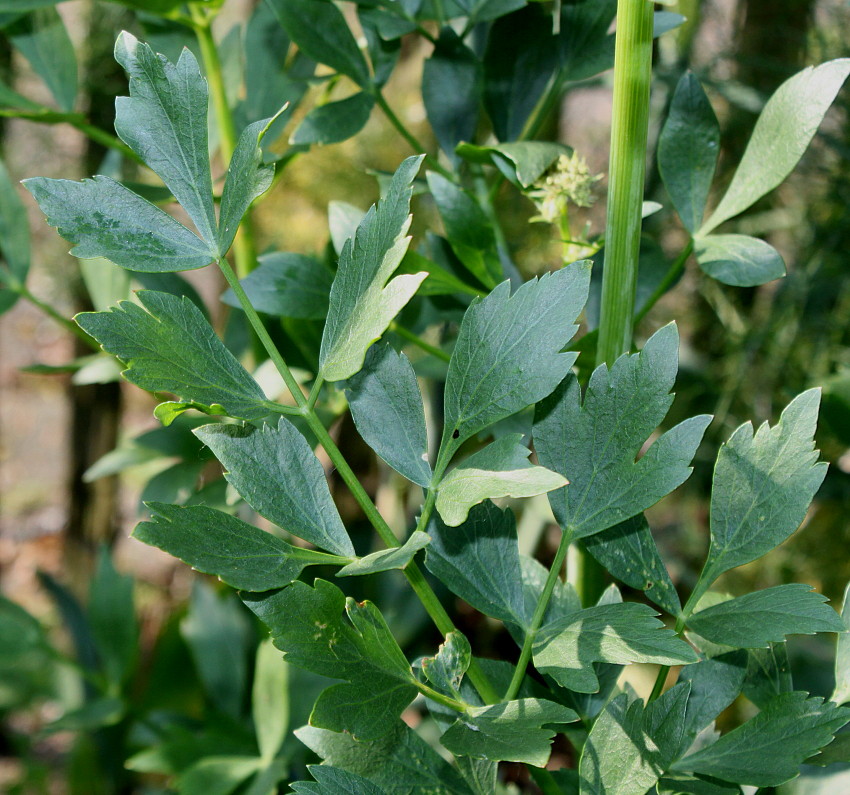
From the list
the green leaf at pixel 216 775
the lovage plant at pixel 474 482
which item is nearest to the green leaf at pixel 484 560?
the lovage plant at pixel 474 482

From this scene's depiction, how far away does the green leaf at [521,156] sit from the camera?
280 mm

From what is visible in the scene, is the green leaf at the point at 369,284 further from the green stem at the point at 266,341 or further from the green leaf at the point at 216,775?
the green leaf at the point at 216,775

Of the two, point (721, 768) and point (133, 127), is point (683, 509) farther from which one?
point (133, 127)

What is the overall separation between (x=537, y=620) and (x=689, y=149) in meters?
0.19

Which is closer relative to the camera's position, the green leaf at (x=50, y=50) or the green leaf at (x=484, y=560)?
the green leaf at (x=484, y=560)

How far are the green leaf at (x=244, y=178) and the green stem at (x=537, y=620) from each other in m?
0.13

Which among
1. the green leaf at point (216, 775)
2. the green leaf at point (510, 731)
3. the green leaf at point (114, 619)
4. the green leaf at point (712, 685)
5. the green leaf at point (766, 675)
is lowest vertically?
the green leaf at point (114, 619)

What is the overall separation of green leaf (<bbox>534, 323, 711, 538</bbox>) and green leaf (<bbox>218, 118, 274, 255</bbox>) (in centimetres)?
10

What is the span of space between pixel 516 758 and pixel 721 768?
0.25 feet

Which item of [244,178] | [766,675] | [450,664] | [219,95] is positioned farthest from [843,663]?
[219,95]

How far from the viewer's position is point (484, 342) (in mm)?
229

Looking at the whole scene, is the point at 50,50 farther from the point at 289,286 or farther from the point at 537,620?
the point at 537,620

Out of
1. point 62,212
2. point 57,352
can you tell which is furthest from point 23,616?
point 57,352

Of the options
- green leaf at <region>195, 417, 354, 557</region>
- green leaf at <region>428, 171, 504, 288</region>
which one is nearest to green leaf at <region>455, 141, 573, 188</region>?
green leaf at <region>428, 171, 504, 288</region>
